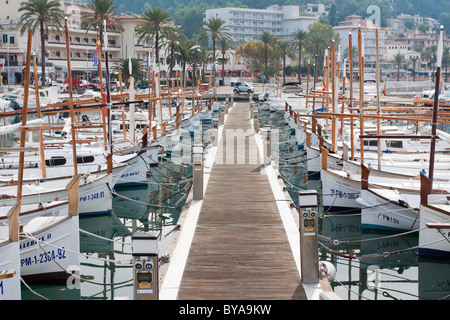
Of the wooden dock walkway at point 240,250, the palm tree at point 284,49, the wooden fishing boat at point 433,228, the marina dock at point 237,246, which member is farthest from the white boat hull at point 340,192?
the palm tree at point 284,49

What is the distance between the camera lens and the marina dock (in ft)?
39.7

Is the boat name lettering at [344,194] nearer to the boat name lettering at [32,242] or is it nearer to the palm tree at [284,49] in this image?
the boat name lettering at [32,242]

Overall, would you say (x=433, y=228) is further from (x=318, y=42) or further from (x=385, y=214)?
(x=318, y=42)

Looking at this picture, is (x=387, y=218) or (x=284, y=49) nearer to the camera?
(x=387, y=218)

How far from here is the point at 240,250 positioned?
47.2 feet

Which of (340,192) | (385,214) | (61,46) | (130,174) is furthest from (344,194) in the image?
(61,46)

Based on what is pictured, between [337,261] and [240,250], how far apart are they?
637 cm

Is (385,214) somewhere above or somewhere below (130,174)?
below

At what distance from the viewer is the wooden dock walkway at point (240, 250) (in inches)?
474

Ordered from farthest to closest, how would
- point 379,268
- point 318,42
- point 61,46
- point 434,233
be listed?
1. point 318,42
2. point 61,46
3. point 379,268
4. point 434,233

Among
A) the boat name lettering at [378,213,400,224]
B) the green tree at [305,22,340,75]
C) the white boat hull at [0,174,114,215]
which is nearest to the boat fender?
the boat name lettering at [378,213,400,224]
